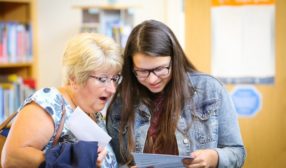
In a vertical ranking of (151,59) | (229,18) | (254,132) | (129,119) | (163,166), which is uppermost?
(229,18)

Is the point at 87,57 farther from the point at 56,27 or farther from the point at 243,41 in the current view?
the point at 56,27

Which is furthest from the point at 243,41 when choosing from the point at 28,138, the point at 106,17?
the point at 28,138

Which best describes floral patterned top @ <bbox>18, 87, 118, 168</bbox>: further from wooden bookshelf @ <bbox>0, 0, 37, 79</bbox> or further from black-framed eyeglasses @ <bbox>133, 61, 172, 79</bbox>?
wooden bookshelf @ <bbox>0, 0, 37, 79</bbox>

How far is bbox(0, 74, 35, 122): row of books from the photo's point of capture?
2852 millimetres

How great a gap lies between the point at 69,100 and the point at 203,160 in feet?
1.77

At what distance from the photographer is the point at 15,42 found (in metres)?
2.93

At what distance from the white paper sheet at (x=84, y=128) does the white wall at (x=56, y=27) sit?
7.14ft

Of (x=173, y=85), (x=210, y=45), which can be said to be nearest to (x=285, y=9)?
(x=210, y=45)

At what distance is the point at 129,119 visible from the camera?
5.47 feet

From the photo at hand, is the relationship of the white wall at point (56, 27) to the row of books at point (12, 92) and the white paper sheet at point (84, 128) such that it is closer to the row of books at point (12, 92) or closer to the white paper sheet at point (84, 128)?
the row of books at point (12, 92)

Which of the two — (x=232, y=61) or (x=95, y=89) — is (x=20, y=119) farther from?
(x=232, y=61)

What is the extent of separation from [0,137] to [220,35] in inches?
63.9

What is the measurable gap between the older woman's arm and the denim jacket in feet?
1.52

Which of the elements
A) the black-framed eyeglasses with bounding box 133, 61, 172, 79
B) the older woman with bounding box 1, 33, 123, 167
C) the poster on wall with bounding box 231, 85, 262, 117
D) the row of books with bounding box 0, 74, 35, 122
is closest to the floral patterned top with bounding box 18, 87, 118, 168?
the older woman with bounding box 1, 33, 123, 167
